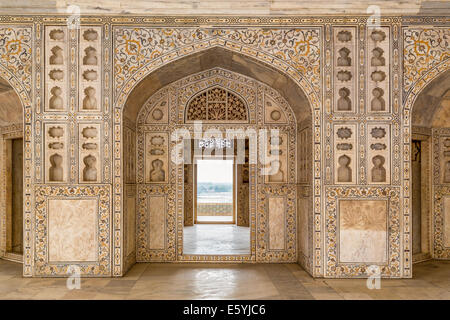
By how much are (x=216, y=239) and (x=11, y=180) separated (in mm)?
3833

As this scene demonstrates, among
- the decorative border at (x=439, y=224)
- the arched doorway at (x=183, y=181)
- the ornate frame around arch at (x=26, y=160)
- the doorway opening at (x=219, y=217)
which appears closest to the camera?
the ornate frame around arch at (x=26, y=160)

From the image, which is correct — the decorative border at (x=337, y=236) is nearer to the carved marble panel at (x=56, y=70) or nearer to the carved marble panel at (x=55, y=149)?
the carved marble panel at (x=55, y=149)

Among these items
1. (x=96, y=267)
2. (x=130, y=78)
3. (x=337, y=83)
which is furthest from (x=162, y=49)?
(x=96, y=267)

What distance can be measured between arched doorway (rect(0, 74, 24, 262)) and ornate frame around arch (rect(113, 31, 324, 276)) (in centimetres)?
202

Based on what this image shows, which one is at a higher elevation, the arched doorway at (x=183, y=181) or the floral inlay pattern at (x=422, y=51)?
the floral inlay pattern at (x=422, y=51)

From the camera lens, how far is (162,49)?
499cm

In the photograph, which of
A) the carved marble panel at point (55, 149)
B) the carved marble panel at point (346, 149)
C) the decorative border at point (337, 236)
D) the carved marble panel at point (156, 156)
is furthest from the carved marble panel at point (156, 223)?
the carved marble panel at point (346, 149)

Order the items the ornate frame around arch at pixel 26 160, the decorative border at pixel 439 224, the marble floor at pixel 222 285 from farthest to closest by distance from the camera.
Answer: the decorative border at pixel 439 224 → the ornate frame around arch at pixel 26 160 → the marble floor at pixel 222 285

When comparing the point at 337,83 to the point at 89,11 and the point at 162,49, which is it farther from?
the point at 89,11

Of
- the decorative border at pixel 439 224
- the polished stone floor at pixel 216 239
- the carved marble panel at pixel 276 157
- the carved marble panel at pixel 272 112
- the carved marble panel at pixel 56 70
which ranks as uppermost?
the carved marble panel at pixel 56 70

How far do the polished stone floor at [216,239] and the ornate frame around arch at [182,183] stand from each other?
18.6 inches

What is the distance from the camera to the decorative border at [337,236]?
4918 mm

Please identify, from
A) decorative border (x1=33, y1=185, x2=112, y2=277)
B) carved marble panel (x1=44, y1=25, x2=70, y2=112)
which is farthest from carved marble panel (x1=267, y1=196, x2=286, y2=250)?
carved marble panel (x1=44, y1=25, x2=70, y2=112)

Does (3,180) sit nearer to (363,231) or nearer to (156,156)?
(156,156)
